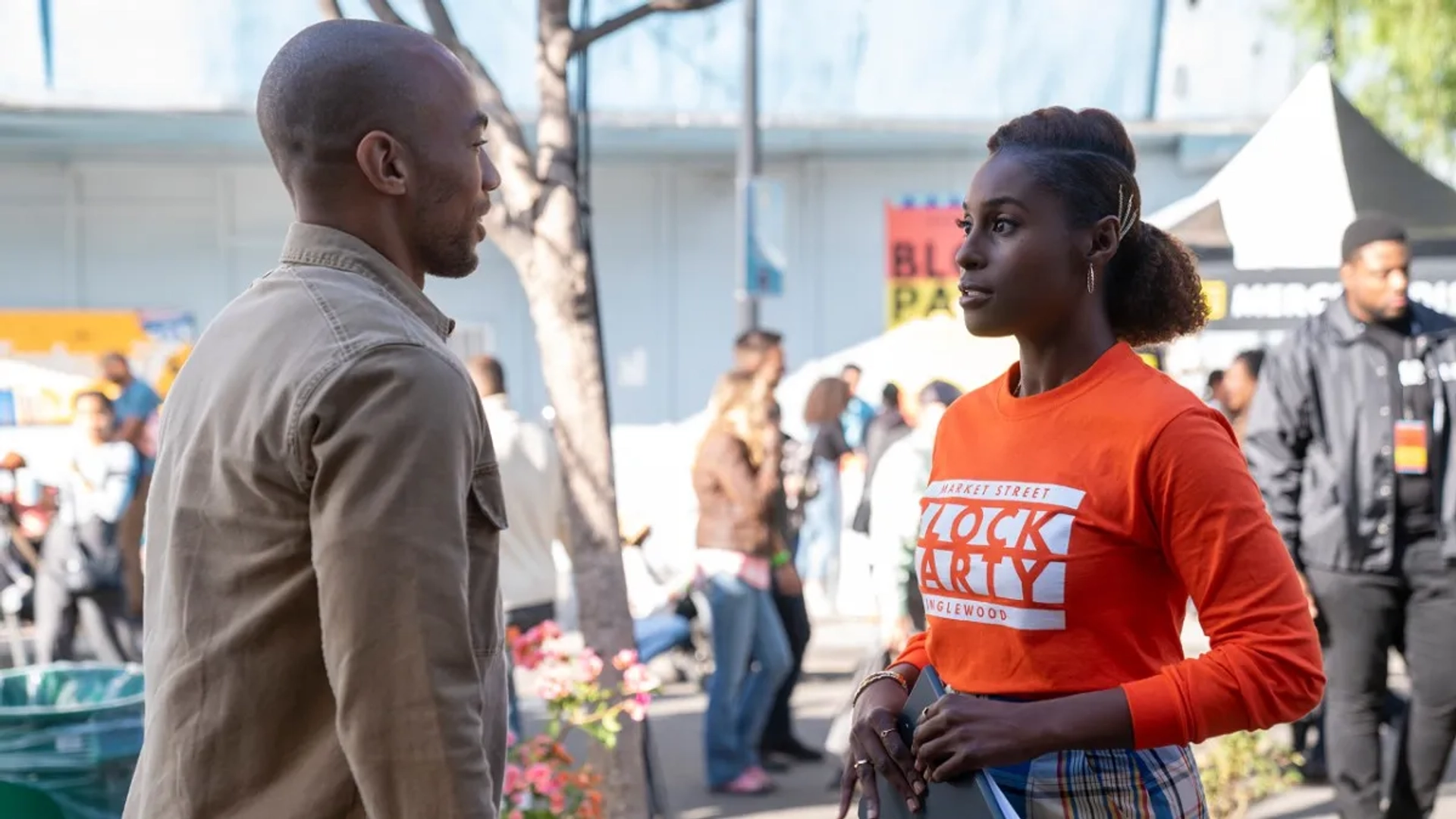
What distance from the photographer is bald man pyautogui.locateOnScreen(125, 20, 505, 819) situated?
1.69 m

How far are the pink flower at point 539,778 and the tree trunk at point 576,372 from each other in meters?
0.48

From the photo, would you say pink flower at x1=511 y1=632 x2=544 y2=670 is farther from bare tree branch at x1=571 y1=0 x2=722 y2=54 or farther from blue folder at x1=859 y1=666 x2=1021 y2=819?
blue folder at x1=859 y1=666 x2=1021 y2=819

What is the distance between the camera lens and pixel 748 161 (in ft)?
43.7

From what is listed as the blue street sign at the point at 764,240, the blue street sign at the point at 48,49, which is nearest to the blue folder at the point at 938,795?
the blue street sign at the point at 764,240

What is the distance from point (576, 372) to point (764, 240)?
7403 mm

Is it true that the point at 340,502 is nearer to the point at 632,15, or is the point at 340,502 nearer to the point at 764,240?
the point at 632,15

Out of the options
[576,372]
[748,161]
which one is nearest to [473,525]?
[576,372]

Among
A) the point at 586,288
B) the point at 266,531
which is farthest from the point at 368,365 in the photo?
the point at 586,288

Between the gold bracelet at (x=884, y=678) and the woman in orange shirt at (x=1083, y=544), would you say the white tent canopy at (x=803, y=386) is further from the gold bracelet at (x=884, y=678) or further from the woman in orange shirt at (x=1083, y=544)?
the woman in orange shirt at (x=1083, y=544)

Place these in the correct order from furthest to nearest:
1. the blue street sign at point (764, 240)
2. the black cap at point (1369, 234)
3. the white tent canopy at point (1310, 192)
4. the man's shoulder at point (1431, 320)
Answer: the blue street sign at point (764, 240) → the white tent canopy at point (1310, 192) → the man's shoulder at point (1431, 320) → the black cap at point (1369, 234)

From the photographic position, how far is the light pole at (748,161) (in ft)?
40.6

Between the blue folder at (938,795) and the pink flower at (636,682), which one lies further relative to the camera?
the pink flower at (636,682)

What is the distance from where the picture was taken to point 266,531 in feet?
5.79

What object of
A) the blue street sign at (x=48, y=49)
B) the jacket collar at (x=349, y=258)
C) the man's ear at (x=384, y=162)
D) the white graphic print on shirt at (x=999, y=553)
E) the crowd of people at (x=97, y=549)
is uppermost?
the blue street sign at (x=48, y=49)
